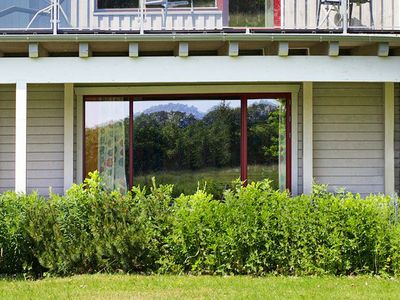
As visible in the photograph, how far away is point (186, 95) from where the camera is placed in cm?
1223

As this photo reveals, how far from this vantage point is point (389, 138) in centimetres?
1215

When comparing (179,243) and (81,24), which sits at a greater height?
(81,24)

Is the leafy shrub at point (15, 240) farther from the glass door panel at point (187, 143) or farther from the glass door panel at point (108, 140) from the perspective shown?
the glass door panel at point (187, 143)

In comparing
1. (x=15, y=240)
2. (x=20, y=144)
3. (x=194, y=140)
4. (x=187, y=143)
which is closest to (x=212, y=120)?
(x=194, y=140)

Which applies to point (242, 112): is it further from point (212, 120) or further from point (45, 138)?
point (45, 138)

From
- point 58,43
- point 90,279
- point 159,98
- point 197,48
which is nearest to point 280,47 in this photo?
point 197,48

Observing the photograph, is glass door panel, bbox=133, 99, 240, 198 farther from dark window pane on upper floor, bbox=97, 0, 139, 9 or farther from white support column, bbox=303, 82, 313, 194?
dark window pane on upper floor, bbox=97, 0, 139, 9

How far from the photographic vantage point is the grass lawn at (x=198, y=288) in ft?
25.7

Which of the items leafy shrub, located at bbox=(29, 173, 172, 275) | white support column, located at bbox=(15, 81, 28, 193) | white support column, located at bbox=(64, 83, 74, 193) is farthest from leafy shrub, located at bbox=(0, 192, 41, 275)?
white support column, located at bbox=(64, 83, 74, 193)

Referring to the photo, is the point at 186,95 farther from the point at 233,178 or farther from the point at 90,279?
the point at 90,279

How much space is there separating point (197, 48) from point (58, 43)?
235 cm

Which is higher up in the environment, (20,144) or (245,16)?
(245,16)

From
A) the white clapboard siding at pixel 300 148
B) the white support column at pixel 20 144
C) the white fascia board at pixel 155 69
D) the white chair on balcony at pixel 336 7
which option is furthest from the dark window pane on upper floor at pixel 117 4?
the white clapboard siding at pixel 300 148

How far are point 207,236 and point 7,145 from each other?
4874 millimetres
